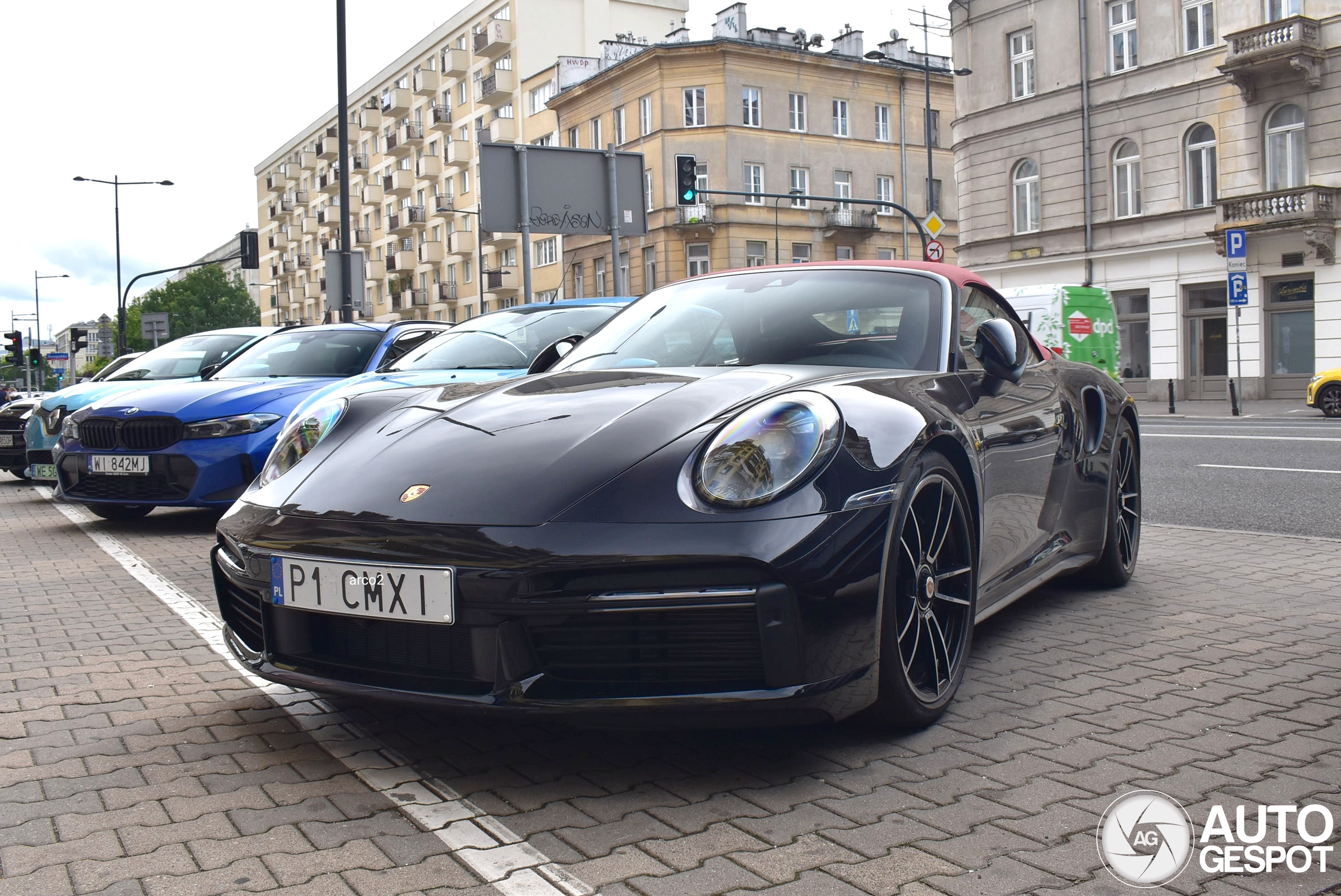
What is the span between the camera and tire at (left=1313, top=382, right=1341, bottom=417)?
68.1 ft

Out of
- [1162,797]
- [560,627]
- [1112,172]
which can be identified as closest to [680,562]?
[560,627]

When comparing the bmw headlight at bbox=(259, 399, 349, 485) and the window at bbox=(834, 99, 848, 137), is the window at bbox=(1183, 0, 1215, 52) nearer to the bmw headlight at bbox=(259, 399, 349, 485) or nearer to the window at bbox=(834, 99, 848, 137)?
the window at bbox=(834, 99, 848, 137)

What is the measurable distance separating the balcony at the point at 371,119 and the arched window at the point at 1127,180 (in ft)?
172

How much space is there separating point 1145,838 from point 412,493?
5.88 ft

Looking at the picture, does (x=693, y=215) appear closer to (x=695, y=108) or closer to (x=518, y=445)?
(x=695, y=108)

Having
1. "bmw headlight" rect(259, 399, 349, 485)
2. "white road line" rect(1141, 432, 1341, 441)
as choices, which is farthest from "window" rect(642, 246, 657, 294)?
"bmw headlight" rect(259, 399, 349, 485)

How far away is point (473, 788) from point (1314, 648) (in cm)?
288

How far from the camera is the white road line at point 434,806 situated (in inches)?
91.4

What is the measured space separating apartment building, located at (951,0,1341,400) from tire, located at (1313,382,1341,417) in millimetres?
5265

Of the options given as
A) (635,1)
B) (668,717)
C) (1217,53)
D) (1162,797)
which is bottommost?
(1162,797)

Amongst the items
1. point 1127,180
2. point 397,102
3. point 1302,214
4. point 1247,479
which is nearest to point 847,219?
point 1127,180

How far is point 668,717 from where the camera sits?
2709 mm

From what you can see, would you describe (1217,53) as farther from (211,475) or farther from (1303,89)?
(211,475)

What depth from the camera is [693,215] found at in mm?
48156
